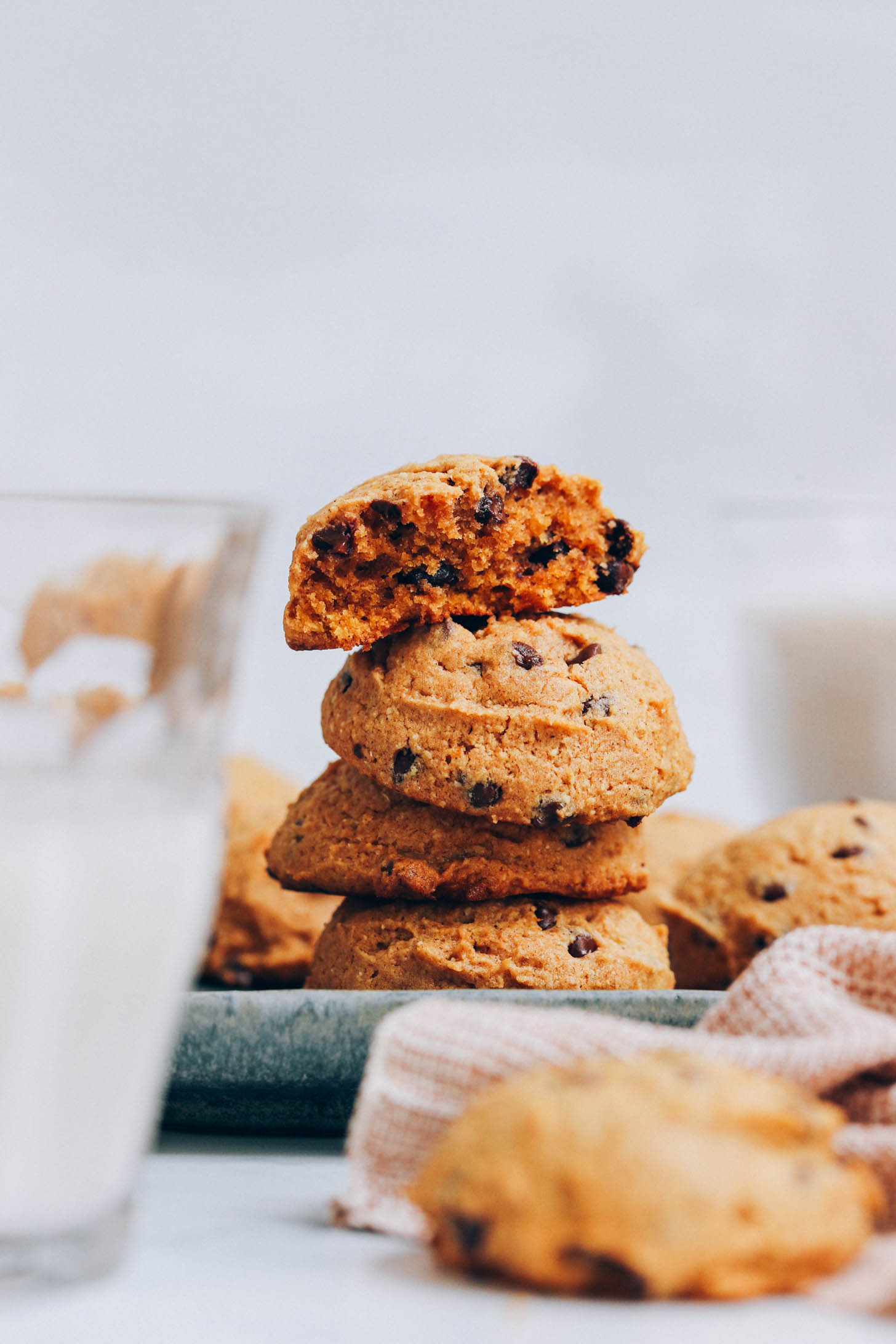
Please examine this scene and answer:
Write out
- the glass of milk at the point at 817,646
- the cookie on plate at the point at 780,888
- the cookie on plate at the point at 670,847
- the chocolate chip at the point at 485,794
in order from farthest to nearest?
the glass of milk at the point at 817,646
the cookie on plate at the point at 670,847
the cookie on plate at the point at 780,888
the chocolate chip at the point at 485,794

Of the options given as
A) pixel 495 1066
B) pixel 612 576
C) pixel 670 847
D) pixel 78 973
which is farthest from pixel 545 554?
pixel 78 973

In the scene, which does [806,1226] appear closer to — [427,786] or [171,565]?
[171,565]

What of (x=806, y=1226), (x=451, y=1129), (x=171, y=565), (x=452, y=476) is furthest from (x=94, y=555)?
(x=452, y=476)

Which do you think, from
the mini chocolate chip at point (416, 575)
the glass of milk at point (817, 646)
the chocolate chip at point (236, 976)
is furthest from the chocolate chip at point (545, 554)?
the glass of milk at point (817, 646)

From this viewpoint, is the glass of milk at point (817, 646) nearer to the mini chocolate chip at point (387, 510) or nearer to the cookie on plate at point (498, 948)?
the cookie on plate at point (498, 948)

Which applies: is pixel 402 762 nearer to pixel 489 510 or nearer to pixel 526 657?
pixel 526 657

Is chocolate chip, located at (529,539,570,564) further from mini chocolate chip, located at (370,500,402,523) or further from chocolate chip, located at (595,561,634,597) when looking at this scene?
mini chocolate chip, located at (370,500,402,523)
